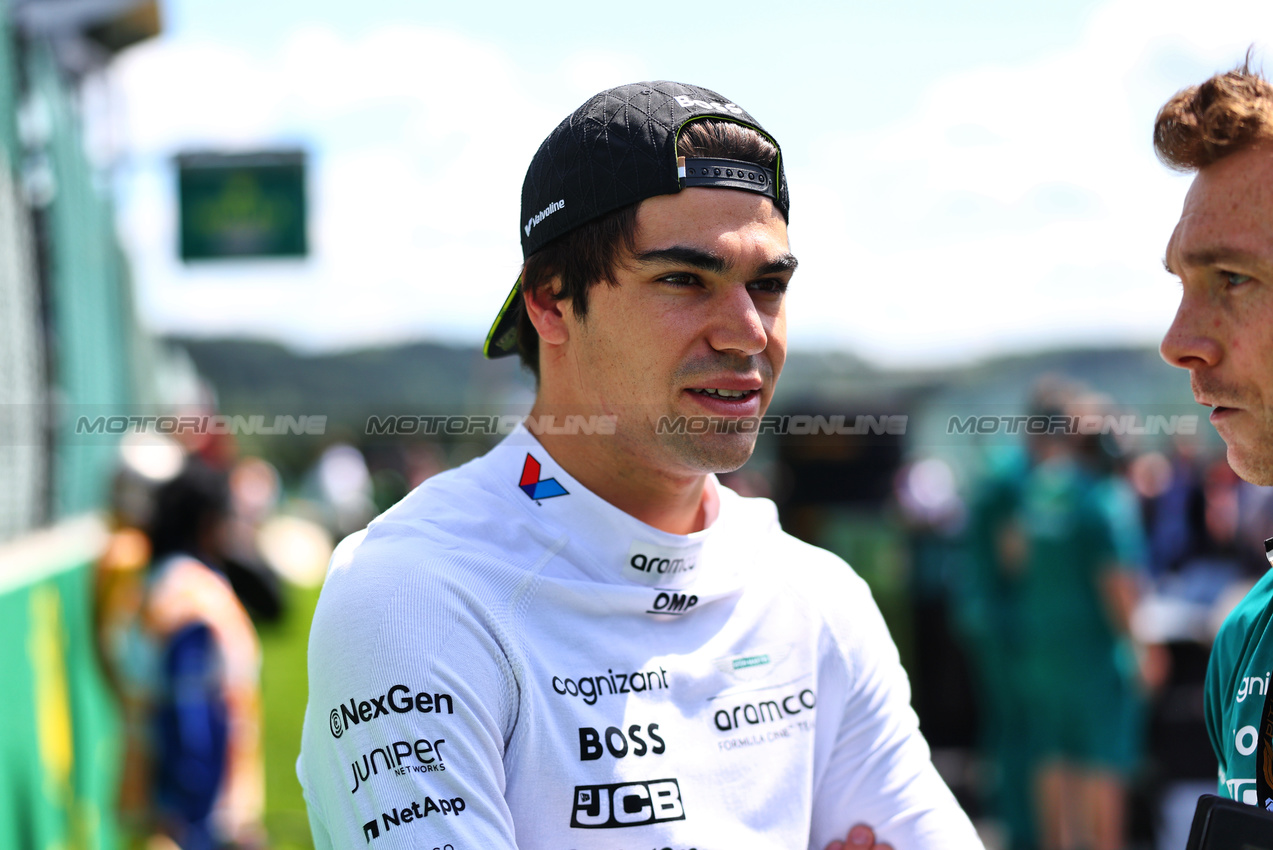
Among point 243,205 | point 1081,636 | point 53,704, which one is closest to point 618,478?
point 53,704

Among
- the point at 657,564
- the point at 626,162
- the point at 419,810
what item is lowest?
the point at 419,810

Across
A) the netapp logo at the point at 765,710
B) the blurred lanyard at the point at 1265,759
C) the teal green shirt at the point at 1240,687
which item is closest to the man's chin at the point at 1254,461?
the teal green shirt at the point at 1240,687

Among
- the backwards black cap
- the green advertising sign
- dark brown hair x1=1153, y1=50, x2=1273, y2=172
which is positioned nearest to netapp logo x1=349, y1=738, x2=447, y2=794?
the backwards black cap

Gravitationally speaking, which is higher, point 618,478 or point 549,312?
point 549,312

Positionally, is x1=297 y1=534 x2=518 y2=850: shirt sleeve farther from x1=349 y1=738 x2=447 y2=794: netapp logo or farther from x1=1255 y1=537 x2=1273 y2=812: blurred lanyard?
x1=1255 y1=537 x2=1273 y2=812: blurred lanyard

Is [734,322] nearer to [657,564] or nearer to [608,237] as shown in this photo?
[608,237]

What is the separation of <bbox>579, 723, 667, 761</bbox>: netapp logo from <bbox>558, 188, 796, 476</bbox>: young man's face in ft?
1.40

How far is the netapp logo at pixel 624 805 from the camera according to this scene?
1.53 m

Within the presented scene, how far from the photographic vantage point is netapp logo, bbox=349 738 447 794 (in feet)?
4.70

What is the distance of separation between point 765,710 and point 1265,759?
736 mm

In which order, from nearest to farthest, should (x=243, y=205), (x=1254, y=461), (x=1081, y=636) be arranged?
(x=1254, y=461)
(x=1081, y=636)
(x=243, y=205)

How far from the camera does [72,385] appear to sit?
18.3ft

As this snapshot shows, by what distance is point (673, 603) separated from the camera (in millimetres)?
1755

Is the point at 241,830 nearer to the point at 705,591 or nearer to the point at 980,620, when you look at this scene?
the point at 705,591
